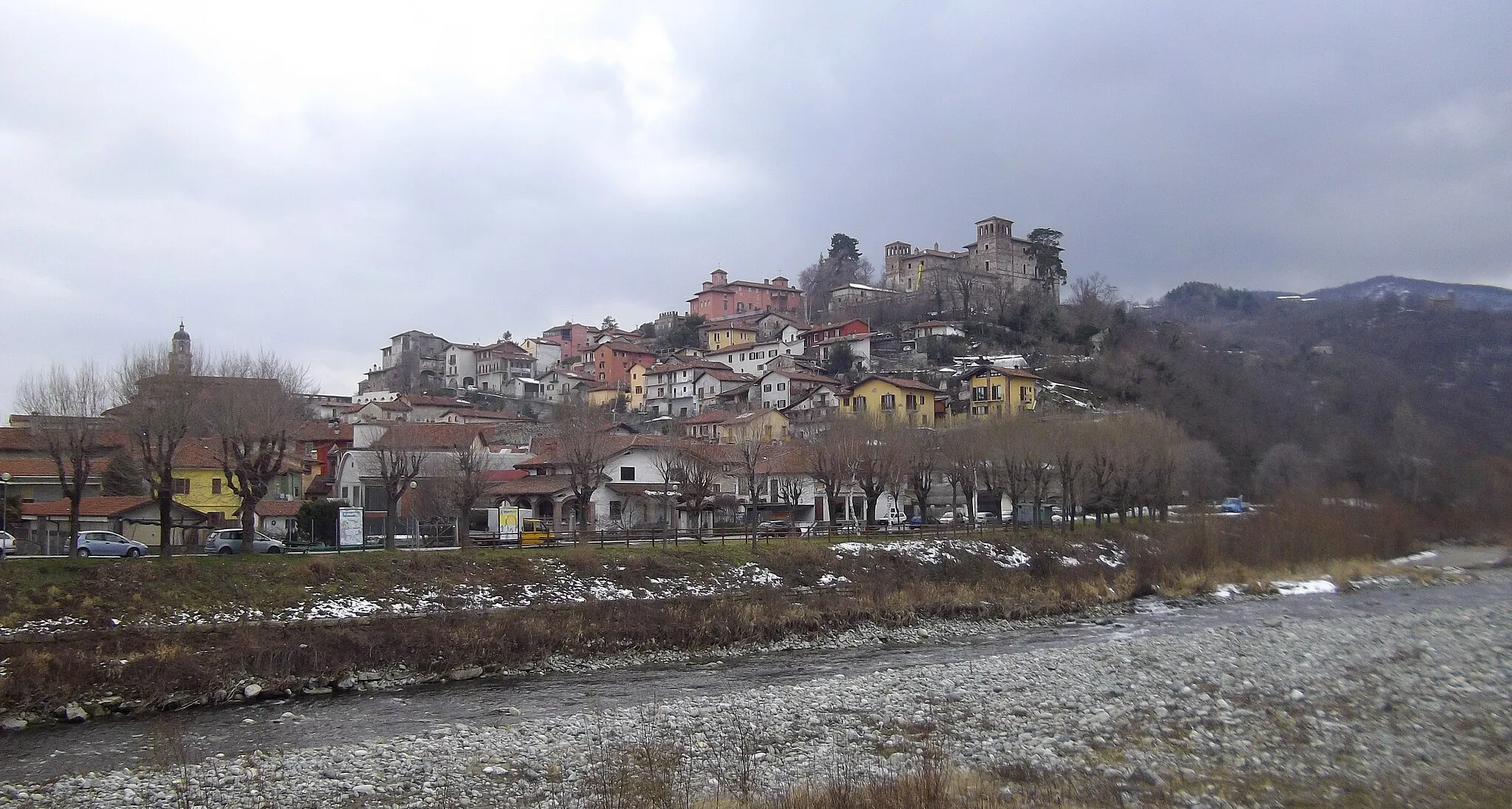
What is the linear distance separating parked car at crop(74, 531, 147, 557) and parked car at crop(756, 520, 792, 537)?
28.7 metres

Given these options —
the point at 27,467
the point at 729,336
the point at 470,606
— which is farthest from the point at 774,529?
the point at 729,336

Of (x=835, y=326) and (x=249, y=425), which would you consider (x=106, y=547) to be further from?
(x=835, y=326)

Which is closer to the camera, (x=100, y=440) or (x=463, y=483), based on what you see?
(x=100, y=440)

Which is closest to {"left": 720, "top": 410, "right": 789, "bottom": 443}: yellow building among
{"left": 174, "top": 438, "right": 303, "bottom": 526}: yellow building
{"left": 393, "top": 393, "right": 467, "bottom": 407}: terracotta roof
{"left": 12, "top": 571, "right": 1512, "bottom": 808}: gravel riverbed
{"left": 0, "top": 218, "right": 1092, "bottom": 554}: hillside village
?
{"left": 0, "top": 218, "right": 1092, "bottom": 554}: hillside village

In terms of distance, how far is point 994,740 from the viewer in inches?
671

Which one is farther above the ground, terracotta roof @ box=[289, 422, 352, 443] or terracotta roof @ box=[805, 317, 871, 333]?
terracotta roof @ box=[805, 317, 871, 333]

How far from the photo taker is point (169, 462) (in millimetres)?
33844

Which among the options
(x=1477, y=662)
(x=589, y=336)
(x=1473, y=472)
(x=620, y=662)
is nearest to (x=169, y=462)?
(x=620, y=662)

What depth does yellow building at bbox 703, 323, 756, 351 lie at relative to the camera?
121 metres

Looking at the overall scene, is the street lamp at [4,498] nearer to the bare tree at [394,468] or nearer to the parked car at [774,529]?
the bare tree at [394,468]

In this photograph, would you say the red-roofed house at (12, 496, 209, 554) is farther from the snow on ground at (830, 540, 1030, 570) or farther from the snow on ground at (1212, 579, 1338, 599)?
the snow on ground at (1212, 579, 1338, 599)

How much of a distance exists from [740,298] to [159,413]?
4330 inches

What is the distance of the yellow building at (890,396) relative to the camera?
8081 centimetres

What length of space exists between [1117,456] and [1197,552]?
10.9 metres
